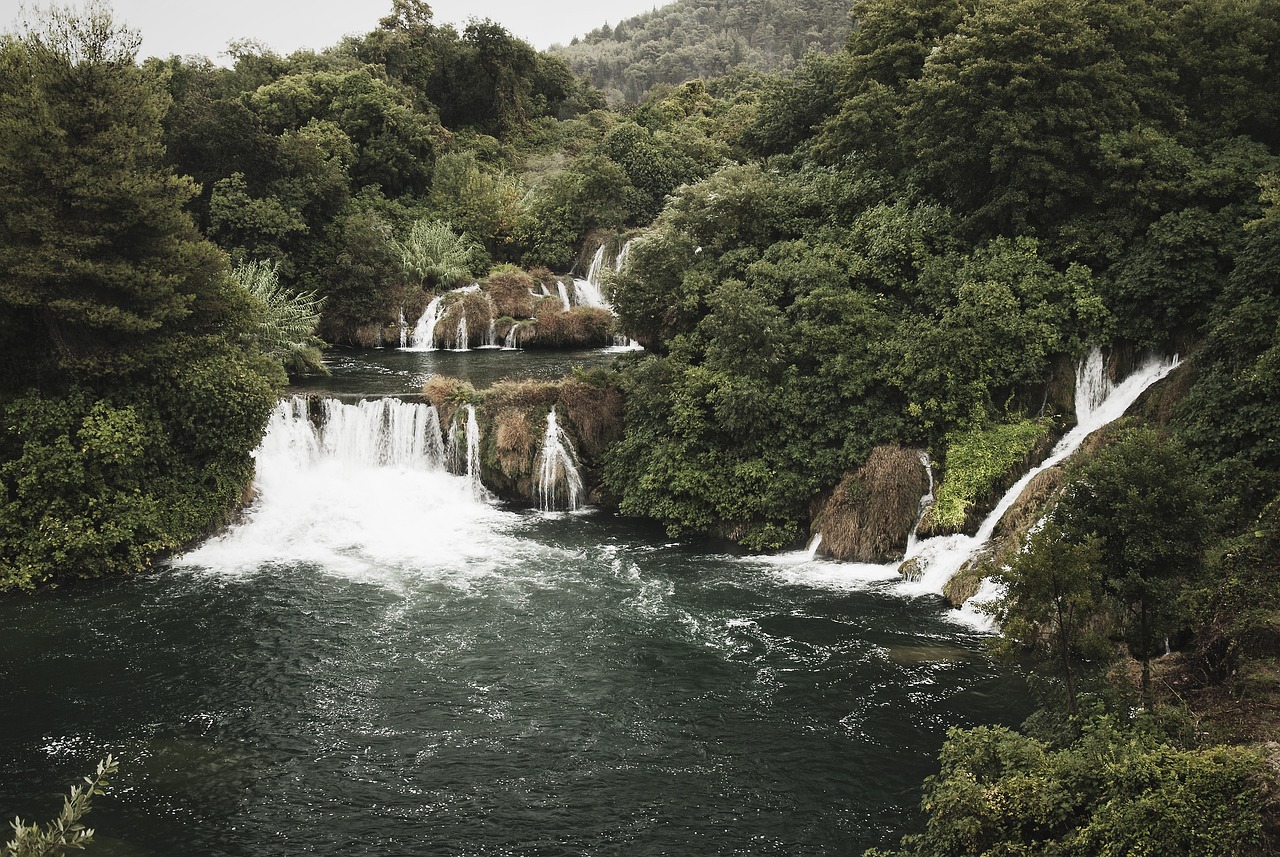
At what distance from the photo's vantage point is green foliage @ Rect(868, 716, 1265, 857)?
9.16 meters

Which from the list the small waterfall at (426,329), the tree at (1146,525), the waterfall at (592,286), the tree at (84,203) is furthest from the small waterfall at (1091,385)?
the small waterfall at (426,329)

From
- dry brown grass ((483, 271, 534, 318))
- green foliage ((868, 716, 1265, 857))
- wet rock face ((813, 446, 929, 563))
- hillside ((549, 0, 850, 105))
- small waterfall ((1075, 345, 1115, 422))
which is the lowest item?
green foliage ((868, 716, 1265, 857))

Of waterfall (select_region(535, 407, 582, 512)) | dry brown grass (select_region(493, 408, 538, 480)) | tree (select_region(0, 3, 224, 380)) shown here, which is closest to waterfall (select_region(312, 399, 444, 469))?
dry brown grass (select_region(493, 408, 538, 480))

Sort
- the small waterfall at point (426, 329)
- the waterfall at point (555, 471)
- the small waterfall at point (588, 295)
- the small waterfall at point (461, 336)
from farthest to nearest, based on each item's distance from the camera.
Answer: the small waterfall at point (588, 295)
the small waterfall at point (426, 329)
the small waterfall at point (461, 336)
the waterfall at point (555, 471)

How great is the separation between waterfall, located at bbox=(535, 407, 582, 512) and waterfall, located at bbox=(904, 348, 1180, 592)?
980 centimetres

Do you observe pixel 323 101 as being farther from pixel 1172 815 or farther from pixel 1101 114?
pixel 1172 815

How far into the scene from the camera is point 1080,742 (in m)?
11.2

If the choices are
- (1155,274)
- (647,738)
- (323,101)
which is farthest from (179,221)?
(323,101)

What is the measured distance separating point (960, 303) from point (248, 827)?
1855cm

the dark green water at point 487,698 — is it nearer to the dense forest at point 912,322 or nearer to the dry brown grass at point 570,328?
the dense forest at point 912,322

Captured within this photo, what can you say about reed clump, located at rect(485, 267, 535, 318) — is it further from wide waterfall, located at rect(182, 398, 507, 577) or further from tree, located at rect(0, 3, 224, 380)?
tree, located at rect(0, 3, 224, 380)

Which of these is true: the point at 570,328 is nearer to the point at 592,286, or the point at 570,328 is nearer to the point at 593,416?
the point at 592,286

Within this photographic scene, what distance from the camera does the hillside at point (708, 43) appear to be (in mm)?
112062

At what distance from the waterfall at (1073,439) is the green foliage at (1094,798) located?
898 centimetres
